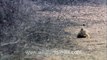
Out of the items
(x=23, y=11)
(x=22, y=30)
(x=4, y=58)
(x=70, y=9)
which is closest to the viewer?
(x=4, y=58)

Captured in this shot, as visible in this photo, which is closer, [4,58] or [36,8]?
[4,58]

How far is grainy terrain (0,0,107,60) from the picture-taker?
5383 mm

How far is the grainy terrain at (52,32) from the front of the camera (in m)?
5.38

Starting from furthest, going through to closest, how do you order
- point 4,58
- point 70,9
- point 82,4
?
point 82,4 → point 70,9 → point 4,58

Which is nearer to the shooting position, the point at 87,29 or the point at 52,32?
the point at 52,32

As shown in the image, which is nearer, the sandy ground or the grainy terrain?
the sandy ground

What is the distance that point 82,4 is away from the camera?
31.4 ft

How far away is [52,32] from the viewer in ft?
21.6

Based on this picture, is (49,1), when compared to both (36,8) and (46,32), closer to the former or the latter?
(36,8)

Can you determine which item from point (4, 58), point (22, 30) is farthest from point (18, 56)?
point (22, 30)

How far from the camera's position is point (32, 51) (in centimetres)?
552

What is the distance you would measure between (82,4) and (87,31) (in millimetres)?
3149

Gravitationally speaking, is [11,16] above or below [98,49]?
above

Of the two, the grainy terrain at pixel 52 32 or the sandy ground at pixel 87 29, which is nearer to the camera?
the sandy ground at pixel 87 29
